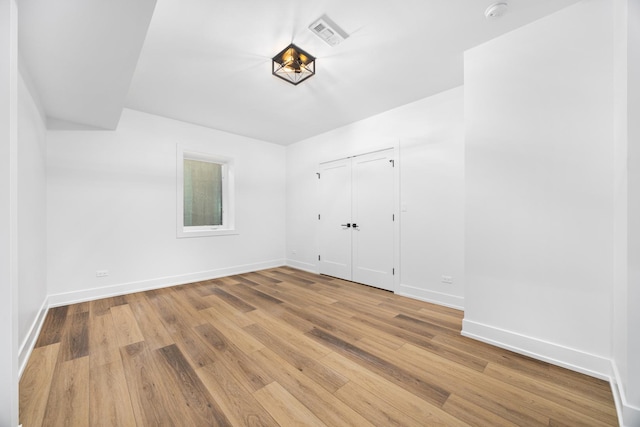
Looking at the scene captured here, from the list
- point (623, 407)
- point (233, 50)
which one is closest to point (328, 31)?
point (233, 50)

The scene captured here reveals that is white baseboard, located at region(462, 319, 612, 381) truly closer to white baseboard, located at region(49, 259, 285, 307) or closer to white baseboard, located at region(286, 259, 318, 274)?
white baseboard, located at region(286, 259, 318, 274)

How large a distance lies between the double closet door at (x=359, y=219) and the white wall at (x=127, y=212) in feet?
5.53

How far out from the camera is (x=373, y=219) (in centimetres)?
374

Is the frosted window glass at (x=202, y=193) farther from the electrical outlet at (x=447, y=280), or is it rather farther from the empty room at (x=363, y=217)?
the electrical outlet at (x=447, y=280)

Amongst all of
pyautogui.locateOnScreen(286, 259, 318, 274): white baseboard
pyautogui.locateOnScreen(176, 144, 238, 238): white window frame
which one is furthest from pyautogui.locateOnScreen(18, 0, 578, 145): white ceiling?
pyautogui.locateOnScreen(286, 259, 318, 274): white baseboard

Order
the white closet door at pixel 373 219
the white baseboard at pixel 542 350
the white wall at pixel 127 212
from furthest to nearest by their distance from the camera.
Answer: the white closet door at pixel 373 219 < the white wall at pixel 127 212 < the white baseboard at pixel 542 350

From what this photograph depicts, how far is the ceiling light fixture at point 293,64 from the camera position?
2.21 metres

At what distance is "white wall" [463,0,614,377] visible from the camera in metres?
1.68

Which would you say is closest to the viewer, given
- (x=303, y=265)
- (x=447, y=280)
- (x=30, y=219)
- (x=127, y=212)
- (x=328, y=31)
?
(x=328, y=31)

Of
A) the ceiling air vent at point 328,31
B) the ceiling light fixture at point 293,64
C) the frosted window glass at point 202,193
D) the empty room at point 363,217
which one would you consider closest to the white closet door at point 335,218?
the empty room at point 363,217

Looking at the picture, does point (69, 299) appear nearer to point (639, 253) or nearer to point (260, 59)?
point (260, 59)

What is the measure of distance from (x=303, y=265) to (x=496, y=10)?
4.40 meters

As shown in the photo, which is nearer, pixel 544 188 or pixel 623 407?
pixel 623 407

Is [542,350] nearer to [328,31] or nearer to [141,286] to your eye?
[328,31]
